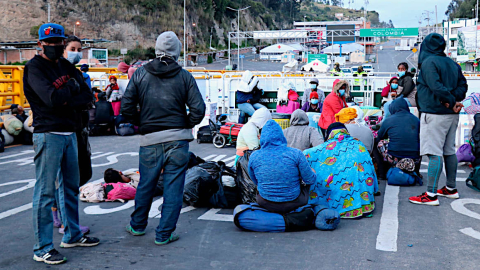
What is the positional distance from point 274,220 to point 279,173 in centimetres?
51

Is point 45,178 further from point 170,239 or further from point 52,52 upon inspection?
point 170,239

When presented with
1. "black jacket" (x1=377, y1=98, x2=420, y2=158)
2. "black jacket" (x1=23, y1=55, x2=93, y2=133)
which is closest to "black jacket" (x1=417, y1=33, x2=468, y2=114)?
"black jacket" (x1=377, y1=98, x2=420, y2=158)

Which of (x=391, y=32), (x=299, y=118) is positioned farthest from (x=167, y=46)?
(x=391, y=32)

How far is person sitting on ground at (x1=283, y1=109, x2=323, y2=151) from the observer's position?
22.8 feet

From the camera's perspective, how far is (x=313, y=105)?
12094 millimetres

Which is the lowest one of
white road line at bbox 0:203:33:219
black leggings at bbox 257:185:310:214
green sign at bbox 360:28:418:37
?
white road line at bbox 0:203:33:219

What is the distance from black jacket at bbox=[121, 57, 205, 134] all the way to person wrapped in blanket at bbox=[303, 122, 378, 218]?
5.95 feet

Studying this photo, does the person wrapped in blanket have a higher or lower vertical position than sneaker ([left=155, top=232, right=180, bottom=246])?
higher

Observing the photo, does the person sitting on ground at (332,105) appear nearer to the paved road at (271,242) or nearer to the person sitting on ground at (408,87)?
the person sitting on ground at (408,87)

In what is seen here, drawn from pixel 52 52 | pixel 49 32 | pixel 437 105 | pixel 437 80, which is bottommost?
pixel 437 105

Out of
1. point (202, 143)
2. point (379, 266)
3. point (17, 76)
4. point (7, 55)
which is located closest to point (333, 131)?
point (379, 266)

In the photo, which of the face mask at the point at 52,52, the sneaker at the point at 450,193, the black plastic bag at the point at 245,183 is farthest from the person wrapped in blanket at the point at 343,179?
the face mask at the point at 52,52

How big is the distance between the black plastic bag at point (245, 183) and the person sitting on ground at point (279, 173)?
Result: 624mm

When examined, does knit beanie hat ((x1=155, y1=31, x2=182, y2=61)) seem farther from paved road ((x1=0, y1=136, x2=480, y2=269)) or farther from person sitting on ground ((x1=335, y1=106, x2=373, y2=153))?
person sitting on ground ((x1=335, y1=106, x2=373, y2=153))
